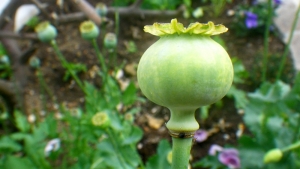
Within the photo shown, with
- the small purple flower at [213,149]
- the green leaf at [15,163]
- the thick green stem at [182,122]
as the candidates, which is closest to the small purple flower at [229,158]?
the small purple flower at [213,149]

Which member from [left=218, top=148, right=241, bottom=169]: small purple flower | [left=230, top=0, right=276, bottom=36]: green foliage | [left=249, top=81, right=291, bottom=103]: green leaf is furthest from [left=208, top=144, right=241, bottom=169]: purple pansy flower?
[left=230, top=0, right=276, bottom=36]: green foliage

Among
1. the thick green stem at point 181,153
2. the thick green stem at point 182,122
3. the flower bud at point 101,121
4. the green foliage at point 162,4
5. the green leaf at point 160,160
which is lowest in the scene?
the green foliage at point 162,4

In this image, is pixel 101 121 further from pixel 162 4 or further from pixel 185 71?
pixel 162 4

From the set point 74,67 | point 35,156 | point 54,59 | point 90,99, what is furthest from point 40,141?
point 54,59

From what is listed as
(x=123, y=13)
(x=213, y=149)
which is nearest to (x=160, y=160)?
(x=213, y=149)

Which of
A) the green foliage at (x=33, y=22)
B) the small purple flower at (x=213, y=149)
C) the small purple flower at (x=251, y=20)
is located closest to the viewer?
the small purple flower at (x=213, y=149)

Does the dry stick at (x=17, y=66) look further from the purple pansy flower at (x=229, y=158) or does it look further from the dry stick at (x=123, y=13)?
the purple pansy flower at (x=229, y=158)
